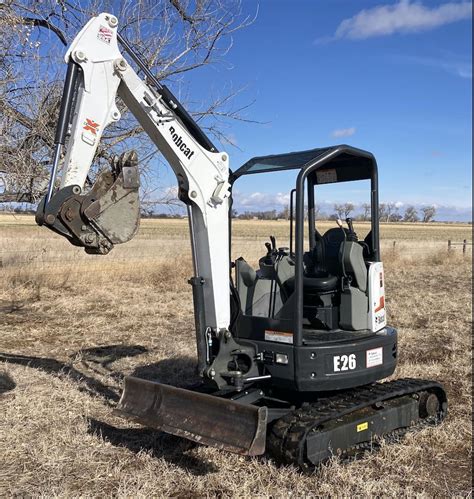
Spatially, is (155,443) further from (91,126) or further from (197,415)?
(91,126)

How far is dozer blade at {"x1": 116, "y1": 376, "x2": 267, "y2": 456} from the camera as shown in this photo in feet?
14.0

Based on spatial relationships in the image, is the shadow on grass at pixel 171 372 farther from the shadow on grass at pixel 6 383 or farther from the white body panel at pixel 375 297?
the white body panel at pixel 375 297

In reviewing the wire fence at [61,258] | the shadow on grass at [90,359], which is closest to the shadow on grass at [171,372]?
the shadow on grass at [90,359]

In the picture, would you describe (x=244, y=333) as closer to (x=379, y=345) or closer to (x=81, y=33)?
(x=379, y=345)

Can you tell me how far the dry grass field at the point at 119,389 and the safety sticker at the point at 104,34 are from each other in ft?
10.8

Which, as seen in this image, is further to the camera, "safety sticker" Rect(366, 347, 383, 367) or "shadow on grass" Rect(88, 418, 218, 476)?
"safety sticker" Rect(366, 347, 383, 367)

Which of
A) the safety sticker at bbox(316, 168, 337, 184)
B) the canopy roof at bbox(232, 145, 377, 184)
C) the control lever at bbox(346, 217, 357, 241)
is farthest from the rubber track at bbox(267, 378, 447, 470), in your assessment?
the safety sticker at bbox(316, 168, 337, 184)

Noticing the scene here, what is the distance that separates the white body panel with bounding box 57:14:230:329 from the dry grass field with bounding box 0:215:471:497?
1301 millimetres

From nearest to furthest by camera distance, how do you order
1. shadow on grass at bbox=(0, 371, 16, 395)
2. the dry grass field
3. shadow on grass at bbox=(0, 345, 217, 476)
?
the dry grass field → shadow on grass at bbox=(0, 345, 217, 476) → shadow on grass at bbox=(0, 371, 16, 395)

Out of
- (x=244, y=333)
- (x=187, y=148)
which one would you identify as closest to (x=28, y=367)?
(x=244, y=333)

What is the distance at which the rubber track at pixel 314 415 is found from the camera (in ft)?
14.6

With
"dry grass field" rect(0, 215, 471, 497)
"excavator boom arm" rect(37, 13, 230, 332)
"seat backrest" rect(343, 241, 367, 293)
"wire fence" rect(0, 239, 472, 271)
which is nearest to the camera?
"excavator boom arm" rect(37, 13, 230, 332)

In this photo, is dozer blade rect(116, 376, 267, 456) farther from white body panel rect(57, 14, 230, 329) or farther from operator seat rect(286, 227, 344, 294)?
operator seat rect(286, 227, 344, 294)

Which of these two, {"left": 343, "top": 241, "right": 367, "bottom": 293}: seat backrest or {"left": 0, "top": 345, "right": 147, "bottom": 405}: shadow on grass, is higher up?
{"left": 343, "top": 241, "right": 367, "bottom": 293}: seat backrest
